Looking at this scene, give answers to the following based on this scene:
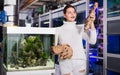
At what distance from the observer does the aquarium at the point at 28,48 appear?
2371 millimetres

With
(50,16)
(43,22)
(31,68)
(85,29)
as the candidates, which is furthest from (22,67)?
(43,22)

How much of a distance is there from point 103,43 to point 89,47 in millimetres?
651

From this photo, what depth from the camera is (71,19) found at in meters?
2.18

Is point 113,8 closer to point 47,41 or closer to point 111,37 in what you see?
point 111,37

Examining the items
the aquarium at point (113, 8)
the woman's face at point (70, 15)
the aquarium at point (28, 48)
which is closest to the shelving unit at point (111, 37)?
the aquarium at point (113, 8)

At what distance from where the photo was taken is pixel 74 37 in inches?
85.0

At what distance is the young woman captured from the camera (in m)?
2.12

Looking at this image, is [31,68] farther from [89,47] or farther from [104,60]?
[89,47]

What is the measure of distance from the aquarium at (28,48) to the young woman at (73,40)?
316 millimetres

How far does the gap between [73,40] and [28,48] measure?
0.57 meters

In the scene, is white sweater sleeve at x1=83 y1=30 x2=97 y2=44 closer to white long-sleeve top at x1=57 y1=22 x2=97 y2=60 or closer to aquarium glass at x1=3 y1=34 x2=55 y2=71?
white long-sleeve top at x1=57 y1=22 x2=97 y2=60

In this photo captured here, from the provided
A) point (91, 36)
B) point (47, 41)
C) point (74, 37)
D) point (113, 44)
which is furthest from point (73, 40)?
point (113, 44)

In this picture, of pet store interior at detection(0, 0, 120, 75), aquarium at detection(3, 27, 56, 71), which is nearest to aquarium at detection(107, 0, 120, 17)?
pet store interior at detection(0, 0, 120, 75)

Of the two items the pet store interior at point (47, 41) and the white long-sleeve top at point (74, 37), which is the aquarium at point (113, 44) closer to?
the pet store interior at point (47, 41)
